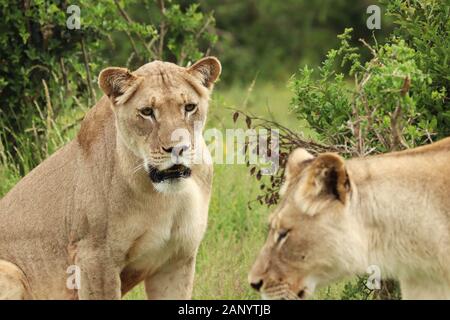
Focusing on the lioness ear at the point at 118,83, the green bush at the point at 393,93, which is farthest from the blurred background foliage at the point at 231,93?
the lioness ear at the point at 118,83

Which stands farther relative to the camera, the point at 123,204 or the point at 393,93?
the point at 123,204

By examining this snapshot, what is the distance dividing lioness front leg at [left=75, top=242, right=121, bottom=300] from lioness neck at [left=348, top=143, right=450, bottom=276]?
1.43 metres

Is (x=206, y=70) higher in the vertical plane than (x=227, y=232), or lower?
higher

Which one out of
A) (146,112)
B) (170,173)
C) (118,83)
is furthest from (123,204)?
(118,83)

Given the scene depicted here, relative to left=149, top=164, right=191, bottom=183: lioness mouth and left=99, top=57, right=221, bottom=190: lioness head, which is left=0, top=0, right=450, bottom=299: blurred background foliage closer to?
left=99, top=57, right=221, bottom=190: lioness head

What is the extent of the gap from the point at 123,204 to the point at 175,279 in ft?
1.58

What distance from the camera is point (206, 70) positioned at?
5.70m

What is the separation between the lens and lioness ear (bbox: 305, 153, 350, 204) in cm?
438

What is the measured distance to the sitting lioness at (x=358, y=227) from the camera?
4.46 m

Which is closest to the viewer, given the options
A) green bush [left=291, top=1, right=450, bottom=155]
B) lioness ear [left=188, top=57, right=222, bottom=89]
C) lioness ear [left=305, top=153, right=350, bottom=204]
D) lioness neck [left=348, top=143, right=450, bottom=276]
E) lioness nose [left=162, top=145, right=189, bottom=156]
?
lioness ear [left=305, top=153, right=350, bottom=204]

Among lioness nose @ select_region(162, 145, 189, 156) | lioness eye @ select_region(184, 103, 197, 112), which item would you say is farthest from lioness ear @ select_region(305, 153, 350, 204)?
lioness eye @ select_region(184, 103, 197, 112)

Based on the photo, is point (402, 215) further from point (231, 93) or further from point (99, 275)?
point (231, 93)

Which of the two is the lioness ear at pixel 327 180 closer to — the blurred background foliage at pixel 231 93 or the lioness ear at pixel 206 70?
the blurred background foliage at pixel 231 93

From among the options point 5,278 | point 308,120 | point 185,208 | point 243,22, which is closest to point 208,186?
point 185,208
